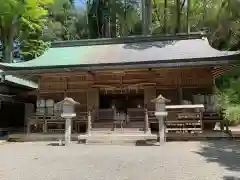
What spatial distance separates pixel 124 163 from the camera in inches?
306

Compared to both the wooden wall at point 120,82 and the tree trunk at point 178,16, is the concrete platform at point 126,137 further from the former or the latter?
the tree trunk at point 178,16

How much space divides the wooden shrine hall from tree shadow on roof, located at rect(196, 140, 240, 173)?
1.98 meters

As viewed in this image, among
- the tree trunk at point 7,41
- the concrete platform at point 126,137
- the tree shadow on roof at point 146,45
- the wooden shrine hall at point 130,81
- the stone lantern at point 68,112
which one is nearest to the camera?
the concrete platform at point 126,137

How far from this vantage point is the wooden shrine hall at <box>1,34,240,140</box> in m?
13.3

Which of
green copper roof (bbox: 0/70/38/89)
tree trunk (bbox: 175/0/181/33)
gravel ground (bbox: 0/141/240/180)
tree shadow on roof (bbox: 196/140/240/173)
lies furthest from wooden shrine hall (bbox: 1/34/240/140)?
tree trunk (bbox: 175/0/181/33)

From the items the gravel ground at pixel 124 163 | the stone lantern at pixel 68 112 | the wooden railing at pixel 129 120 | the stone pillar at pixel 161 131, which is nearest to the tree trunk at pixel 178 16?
the wooden railing at pixel 129 120

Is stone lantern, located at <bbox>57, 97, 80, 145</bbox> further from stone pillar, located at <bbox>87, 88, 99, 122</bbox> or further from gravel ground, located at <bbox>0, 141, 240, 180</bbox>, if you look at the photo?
stone pillar, located at <bbox>87, 88, 99, 122</bbox>

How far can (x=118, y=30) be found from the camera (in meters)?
34.5

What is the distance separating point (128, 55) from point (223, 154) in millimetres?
7858

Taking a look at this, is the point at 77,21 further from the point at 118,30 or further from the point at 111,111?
the point at 111,111

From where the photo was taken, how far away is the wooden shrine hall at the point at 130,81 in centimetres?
1330

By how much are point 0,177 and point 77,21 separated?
103ft

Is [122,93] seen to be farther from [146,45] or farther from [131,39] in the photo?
[131,39]

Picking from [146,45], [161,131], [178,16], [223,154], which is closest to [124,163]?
[223,154]
